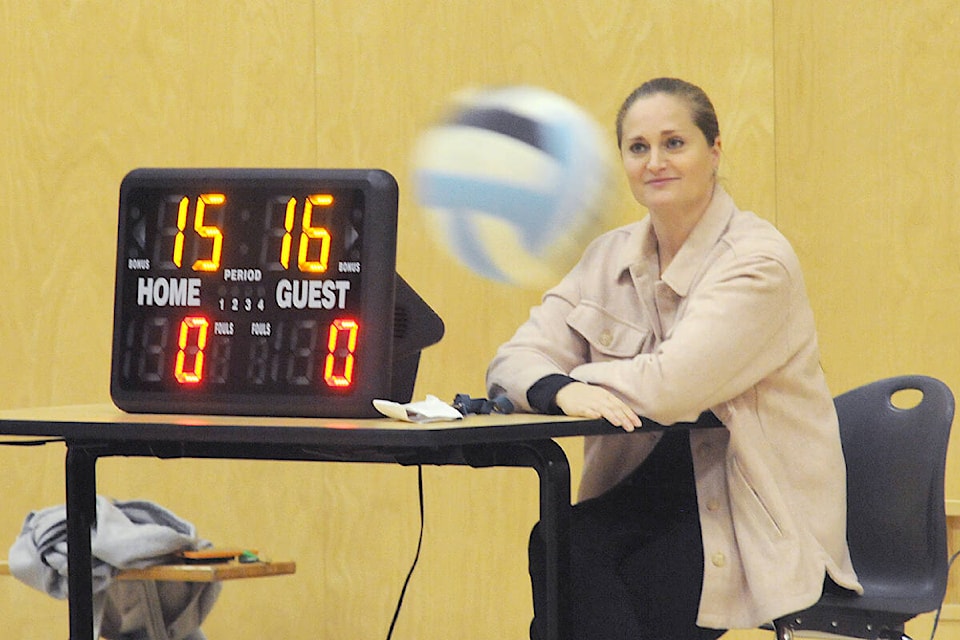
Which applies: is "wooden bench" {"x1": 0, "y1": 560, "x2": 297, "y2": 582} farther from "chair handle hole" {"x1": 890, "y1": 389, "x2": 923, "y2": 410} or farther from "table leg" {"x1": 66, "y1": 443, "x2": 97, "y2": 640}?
"chair handle hole" {"x1": 890, "y1": 389, "x2": 923, "y2": 410}

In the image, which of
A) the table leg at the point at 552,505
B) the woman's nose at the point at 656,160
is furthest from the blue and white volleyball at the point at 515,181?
the table leg at the point at 552,505

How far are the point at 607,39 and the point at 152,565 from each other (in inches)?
83.4

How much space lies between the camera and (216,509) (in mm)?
4734

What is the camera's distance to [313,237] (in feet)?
7.89

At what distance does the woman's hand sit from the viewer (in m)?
2.35

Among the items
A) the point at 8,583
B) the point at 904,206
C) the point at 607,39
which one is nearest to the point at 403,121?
the point at 607,39

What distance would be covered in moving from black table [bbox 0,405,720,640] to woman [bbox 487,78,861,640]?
0.08 meters

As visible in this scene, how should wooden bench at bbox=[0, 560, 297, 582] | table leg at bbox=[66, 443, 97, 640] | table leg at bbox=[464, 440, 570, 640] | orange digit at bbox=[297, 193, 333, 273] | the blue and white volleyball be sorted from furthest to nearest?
the blue and white volleyball → wooden bench at bbox=[0, 560, 297, 582] → table leg at bbox=[66, 443, 97, 640] → orange digit at bbox=[297, 193, 333, 273] → table leg at bbox=[464, 440, 570, 640]

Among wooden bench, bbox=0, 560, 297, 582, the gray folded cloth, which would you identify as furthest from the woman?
the gray folded cloth

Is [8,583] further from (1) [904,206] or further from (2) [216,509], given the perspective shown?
(1) [904,206]

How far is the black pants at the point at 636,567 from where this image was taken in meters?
2.55

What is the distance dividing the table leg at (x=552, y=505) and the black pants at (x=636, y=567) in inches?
5.9

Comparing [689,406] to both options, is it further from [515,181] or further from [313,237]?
[515,181]

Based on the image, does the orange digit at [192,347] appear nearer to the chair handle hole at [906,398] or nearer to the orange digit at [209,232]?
the orange digit at [209,232]
